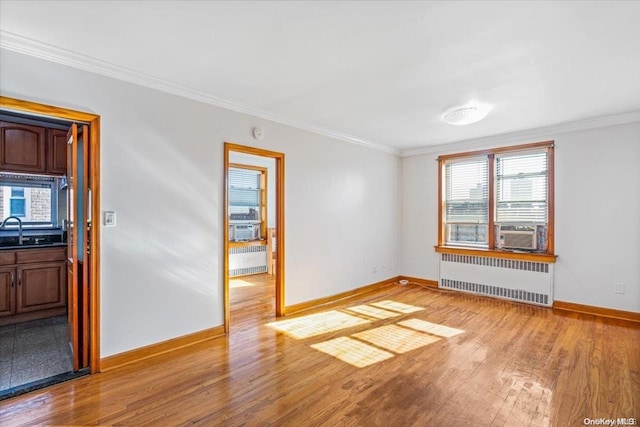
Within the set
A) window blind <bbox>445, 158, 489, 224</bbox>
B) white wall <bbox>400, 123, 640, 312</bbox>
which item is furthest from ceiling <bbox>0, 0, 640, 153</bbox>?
window blind <bbox>445, 158, 489, 224</bbox>

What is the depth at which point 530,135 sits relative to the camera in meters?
4.62

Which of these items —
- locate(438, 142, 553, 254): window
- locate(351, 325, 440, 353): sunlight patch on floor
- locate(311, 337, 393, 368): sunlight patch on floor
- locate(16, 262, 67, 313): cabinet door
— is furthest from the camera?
locate(438, 142, 553, 254): window

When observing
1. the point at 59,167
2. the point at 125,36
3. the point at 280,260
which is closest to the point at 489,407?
the point at 280,260

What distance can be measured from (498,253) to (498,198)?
863mm

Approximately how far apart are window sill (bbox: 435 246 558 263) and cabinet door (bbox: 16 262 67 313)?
5528 mm

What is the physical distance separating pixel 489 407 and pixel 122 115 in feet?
12.0

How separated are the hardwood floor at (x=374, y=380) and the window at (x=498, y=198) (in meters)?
1.36

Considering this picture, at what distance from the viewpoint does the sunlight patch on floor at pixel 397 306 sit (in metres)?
4.33

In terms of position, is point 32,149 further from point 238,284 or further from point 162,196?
point 238,284

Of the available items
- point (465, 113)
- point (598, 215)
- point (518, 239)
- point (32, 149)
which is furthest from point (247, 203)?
point (598, 215)

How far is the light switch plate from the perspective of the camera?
269cm

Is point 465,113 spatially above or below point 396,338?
above

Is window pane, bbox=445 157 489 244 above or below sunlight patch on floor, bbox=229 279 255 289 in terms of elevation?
above

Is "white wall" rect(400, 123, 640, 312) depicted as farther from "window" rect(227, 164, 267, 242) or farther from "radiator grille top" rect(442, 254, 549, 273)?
"window" rect(227, 164, 267, 242)
